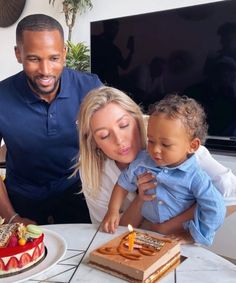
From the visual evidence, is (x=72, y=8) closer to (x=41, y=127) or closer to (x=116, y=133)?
(x=41, y=127)

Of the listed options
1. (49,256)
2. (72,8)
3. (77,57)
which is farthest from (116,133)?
(72,8)

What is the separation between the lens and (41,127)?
170 cm

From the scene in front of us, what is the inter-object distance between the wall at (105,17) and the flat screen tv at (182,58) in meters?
0.21

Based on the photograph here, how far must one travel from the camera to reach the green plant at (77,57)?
299 cm

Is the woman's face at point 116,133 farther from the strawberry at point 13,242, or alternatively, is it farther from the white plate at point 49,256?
the strawberry at point 13,242

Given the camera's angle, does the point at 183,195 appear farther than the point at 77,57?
No

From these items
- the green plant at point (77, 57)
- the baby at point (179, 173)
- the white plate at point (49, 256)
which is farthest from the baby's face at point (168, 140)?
the green plant at point (77, 57)

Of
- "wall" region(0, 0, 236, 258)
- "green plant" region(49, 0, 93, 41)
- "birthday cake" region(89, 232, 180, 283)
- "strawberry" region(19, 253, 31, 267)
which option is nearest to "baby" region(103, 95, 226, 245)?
"birthday cake" region(89, 232, 180, 283)

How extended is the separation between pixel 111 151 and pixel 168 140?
0.89ft

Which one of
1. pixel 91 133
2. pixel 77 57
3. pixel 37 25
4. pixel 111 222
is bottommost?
pixel 111 222

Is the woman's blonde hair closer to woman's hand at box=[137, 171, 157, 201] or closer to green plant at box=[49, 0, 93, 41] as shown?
woman's hand at box=[137, 171, 157, 201]

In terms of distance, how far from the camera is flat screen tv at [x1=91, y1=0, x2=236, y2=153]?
225 cm

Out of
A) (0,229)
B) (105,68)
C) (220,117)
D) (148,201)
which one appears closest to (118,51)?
(105,68)

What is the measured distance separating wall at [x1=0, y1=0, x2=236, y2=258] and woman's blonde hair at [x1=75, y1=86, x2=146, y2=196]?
1040mm
